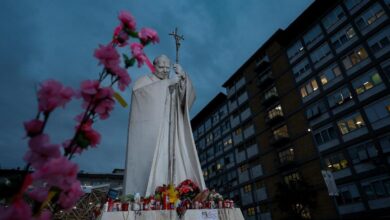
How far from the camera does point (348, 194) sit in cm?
2534

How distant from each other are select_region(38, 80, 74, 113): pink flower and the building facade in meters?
27.5

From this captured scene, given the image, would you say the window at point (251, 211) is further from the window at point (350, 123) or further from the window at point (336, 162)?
the window at point (350, 123)

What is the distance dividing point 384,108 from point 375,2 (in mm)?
10735

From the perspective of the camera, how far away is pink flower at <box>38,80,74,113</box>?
150 centimetres

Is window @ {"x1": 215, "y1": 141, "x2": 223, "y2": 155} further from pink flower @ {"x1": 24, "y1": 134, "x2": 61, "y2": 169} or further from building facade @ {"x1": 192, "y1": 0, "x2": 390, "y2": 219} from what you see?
pink flower @ {"x1": 24, "y1": 134, "x2": 61, "y2": 169}

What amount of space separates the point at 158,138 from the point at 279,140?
27790 mm

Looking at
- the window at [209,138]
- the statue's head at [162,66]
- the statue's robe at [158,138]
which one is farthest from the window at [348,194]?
the window at [209,138]

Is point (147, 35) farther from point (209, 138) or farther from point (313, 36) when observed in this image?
point (209, 138)

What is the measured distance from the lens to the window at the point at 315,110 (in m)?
29.4

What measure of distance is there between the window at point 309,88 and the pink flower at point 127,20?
32.1m

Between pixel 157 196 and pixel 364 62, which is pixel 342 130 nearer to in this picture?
pixel 364 62

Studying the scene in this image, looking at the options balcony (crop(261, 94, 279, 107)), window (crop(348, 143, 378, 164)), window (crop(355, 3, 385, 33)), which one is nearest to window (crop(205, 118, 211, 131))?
balcony (crop(261, 94, 279, 107))

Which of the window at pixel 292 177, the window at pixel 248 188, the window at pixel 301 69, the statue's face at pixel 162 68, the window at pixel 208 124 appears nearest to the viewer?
the statue's face at pixel 162 68

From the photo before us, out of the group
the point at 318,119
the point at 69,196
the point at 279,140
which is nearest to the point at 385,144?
the point at 318,119
